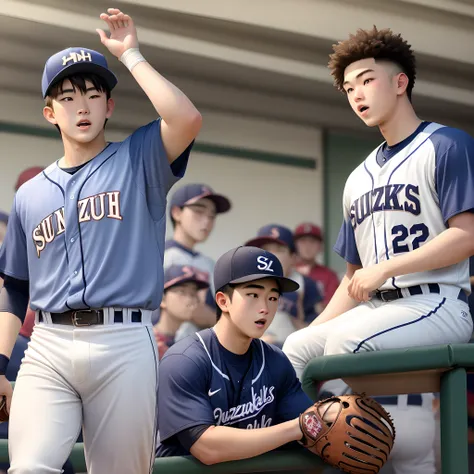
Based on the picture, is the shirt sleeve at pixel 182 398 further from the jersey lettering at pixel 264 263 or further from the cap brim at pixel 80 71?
the cap brim at pixel 80 71

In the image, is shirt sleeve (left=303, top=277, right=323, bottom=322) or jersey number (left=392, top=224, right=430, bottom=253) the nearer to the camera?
jersey number (left=392, top=224, right=430, bottom=253)

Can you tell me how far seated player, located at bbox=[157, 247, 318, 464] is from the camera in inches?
95.5

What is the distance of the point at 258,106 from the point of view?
250 inches

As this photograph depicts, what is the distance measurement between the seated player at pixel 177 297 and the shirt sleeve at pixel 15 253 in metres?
2.02

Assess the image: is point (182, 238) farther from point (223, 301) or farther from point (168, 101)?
point (168, 101)

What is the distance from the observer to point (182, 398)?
247 cm

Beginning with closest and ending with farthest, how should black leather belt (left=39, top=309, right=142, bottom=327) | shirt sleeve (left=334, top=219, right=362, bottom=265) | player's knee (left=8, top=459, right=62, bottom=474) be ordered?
player's knee (left=8, top=459, right=62, bottom=474) → black leather belt (left=39, top=309, right=142, bottom=327) → shirt sleeve (left=334, top=219, right=362, bottom=265)

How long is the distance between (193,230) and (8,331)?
2452 millimetres

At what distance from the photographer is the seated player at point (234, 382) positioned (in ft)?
7.96

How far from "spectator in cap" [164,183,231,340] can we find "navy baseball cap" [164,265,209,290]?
0.49 ft

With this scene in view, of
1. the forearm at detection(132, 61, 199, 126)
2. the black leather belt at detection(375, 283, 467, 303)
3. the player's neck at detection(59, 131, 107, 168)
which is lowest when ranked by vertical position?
the black leather belt at detection(375, 283, 467, 303)

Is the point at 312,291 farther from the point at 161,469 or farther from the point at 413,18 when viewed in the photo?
the point at 161,469

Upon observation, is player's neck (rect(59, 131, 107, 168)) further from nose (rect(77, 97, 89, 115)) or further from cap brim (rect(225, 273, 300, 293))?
cap brim (rect(225, 273, 300, 293))

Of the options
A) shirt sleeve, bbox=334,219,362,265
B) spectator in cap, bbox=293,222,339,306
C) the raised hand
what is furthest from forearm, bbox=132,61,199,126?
spectator in cap, bbox=293,222,339,306
